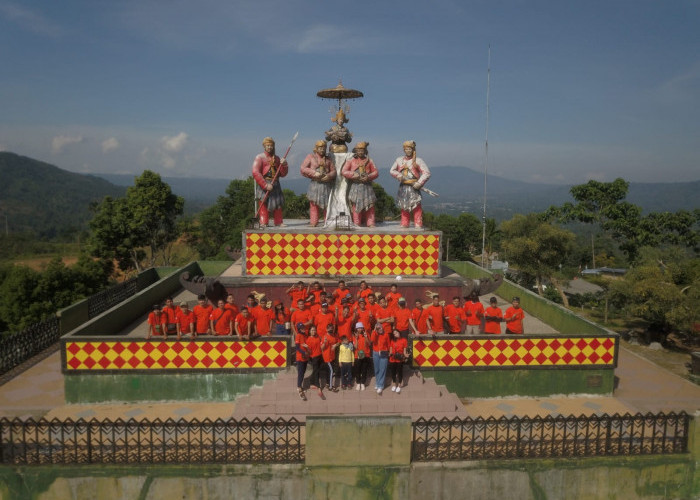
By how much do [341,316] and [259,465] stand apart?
11.4ft

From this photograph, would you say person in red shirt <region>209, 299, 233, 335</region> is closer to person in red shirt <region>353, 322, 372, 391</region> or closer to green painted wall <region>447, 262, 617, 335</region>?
person in red shirt <region>353, 322, 372, 391</region>

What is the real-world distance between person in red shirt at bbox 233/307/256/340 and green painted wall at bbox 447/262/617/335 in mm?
8011

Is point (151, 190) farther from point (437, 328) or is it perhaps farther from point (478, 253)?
point (478, 253)

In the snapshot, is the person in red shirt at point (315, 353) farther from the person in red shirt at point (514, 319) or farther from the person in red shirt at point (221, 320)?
the person in red shirt at point (514, 319)

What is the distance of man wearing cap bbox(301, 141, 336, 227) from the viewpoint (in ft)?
55.2

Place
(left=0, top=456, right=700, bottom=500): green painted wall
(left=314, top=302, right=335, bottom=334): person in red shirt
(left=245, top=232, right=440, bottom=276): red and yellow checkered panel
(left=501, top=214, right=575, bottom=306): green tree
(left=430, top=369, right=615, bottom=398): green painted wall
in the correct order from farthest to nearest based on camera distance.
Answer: (left=501, top=214, right=575, bottom=306): green tree → (left=245, top=232, right=440, bottom=276): red and yellow checkered panel → (left=430, top=369, right=615, bottom=398): green painted wall → (left=314, top=302, right=335, bottom=334): person in red shirt → (left=0, top=456, right=700, bottom=500): green painted wall

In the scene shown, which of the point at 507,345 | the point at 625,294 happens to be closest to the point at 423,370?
the point at 507,345

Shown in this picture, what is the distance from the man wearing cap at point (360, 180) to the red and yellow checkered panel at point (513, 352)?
697 cm

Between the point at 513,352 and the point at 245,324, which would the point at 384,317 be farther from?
the point at 513,352

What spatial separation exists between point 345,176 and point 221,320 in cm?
746

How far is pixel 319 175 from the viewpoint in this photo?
1678 cm

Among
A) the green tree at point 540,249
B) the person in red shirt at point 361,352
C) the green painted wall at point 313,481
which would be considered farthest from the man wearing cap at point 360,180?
the green tree at point 540,249

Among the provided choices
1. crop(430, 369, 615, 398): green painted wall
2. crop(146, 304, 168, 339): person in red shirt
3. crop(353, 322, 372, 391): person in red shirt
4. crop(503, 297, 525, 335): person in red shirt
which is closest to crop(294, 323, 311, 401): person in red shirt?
crop(353, 322, 372, 391): person in red shirt

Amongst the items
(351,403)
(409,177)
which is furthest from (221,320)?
(409,177)
